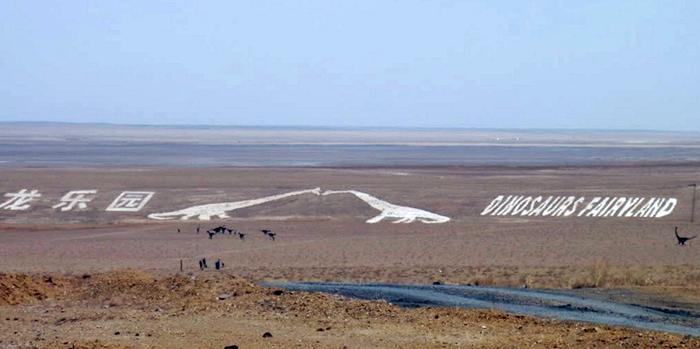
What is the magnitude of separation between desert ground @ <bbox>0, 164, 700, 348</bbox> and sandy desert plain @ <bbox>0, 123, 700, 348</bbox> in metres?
0.06

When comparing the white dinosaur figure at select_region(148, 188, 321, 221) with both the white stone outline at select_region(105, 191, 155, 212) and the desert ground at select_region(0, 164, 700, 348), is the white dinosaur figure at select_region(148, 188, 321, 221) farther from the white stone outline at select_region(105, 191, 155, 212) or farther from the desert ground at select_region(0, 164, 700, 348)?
the white stone outline at select_region(105, 191, 155, 212)

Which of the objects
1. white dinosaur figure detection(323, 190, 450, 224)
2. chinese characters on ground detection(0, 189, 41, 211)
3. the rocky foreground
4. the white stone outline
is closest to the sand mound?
the rocky foreground

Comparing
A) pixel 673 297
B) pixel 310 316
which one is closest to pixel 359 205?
pixel 673 297

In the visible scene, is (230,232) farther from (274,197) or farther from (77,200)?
(77,200)

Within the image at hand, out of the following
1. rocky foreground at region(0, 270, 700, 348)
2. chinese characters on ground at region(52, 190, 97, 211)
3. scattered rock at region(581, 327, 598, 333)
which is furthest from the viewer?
chinese characters on ground at region(52, 190, 97, 211)

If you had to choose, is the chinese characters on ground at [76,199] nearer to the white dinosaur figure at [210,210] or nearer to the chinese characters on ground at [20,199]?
the chinese characters on ground at [20,199]

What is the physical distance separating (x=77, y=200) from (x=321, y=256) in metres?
19.2

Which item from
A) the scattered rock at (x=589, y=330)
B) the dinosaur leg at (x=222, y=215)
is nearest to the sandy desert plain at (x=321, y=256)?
the scattered rock at (x=589, y=330)

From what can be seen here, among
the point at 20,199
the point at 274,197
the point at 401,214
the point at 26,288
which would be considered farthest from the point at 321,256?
the point at 20,199

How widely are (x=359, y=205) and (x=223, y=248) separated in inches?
502

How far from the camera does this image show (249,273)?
28516 millimetres

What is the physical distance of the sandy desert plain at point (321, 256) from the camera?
47.1 feet

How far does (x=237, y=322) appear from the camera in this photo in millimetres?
15055

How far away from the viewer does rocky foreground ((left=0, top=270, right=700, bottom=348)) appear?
1354cm
